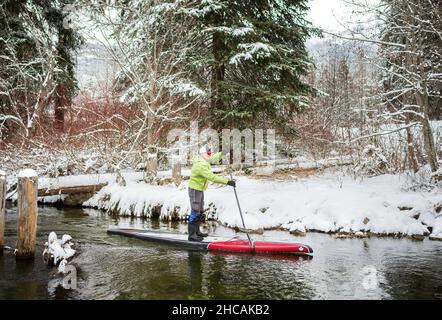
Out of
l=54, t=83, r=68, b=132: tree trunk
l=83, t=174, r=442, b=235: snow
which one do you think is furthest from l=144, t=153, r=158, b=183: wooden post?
l=54, t=83, r=68, b=132: tree trunk

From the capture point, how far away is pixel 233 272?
7480 millimetres

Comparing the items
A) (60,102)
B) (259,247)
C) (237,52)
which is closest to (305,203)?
(259,247)

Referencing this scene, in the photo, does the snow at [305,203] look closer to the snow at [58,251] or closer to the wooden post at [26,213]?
the snow at [58,251]

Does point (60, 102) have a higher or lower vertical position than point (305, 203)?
higher

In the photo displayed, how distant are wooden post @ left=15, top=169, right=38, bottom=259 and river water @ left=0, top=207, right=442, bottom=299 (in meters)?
0.29

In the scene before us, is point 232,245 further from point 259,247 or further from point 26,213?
point 26,213

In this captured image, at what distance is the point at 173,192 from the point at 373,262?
7596 mm

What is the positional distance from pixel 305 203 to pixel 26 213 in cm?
757

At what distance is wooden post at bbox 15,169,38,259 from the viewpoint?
25.8 feet

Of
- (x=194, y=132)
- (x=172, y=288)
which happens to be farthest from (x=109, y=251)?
(x=194, y=132)

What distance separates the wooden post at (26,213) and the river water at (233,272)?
29cm

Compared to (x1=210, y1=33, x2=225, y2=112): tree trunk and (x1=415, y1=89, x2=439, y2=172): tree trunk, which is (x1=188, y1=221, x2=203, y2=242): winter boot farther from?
(x1=415, y1=89, x2=439, y2=172): tree trunk

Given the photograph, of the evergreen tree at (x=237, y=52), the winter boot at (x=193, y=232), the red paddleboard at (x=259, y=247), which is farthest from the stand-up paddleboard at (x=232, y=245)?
the evergreen tree at (x=237, y=52)
